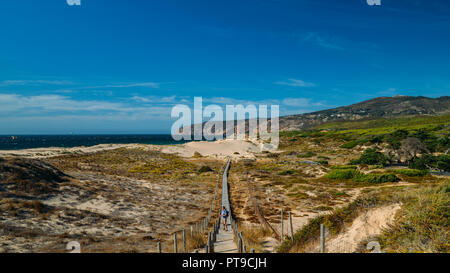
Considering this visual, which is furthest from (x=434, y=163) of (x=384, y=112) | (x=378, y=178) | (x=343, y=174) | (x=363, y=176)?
(x=384, y=112)

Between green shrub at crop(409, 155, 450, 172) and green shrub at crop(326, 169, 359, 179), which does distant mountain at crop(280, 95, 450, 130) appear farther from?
green shrub at crop(326, 169, 359, 179)

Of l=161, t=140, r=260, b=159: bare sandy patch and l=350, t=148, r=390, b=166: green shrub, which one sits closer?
l=350, t=148, r=390, b=166: green shrub

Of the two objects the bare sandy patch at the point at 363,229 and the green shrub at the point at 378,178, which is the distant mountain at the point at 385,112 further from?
the bare sandy patch at the point at 363,229

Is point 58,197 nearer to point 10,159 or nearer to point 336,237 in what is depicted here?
point 10,159

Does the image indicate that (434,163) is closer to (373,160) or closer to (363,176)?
(373,160)

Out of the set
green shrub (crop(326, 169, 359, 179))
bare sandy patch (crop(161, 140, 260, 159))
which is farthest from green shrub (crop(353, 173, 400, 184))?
bare sandy patch (crop(161, 140, 260, 159))

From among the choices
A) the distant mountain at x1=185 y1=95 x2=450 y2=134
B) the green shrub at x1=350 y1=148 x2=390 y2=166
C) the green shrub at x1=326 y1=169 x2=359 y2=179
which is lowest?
the green shrub at x1=326 y1=169 x2=359 y2=179

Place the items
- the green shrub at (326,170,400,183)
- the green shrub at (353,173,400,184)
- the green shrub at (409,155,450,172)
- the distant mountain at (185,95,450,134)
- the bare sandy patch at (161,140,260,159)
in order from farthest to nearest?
the distant mountain at (185,95,450,134) → the bare sandy patch at (161,140,260,159) → the green shrub at (409,155,450,172) → the green shrub at (326,170,400,183) → the green shrub at (353,173,400,184)

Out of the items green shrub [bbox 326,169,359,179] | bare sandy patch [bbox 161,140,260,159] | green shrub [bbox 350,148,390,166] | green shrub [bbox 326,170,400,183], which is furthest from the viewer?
bare sandy patch [bbox 161,140,260,159]

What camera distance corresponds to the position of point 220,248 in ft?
31.0

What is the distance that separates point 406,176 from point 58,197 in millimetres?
32456

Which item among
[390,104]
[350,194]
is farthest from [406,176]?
[390,104]

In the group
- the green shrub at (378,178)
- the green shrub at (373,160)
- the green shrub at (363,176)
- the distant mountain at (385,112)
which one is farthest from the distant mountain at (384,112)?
the green shrub at (378,178)
